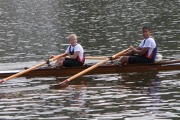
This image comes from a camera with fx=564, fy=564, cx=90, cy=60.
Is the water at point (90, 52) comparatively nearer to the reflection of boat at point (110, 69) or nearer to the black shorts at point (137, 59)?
the reflection of boat at point (110, 69)

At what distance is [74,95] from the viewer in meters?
A: 22.5

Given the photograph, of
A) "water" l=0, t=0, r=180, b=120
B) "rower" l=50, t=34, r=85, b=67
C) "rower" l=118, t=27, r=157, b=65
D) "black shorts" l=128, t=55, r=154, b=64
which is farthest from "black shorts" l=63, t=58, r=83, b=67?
"black shorts" l=128, t=55, r=154, b=64

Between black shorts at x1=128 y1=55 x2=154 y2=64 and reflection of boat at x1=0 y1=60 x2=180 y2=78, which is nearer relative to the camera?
reflection of boat at x1=0 y1=60 x2=180 y2=78

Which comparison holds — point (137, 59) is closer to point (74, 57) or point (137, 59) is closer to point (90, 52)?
point (74, 57)

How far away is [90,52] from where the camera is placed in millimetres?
35344

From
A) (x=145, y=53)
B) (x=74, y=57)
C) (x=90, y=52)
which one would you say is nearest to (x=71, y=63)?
(x=74, y=57)

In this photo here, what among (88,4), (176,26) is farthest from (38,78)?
(88,4)

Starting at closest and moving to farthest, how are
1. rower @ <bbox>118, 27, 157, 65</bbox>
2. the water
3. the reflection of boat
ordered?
the water → the reflection of boat → rower @ <bbox>118, 27, 157, 65</bbox>

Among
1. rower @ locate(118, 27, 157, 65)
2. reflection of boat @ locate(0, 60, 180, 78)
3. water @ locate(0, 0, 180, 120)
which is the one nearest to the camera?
water @ locate(0, 0, 180, 120)

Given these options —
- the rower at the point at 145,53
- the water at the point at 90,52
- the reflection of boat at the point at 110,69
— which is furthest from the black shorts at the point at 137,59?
the water at the point at 90,52

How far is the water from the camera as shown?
20156 millimetres

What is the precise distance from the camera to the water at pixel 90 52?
2016cm

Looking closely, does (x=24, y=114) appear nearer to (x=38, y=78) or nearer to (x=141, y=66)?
(x=38, y=78)

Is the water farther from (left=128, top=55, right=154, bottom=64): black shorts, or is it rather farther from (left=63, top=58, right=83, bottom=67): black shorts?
(left=63, top=58, right=83, bottom=67): black shorts
